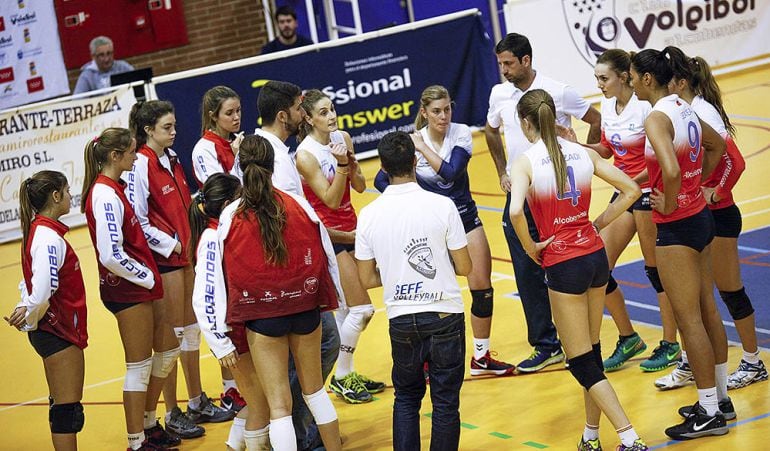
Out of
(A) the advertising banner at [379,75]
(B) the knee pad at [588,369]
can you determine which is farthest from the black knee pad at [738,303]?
(A) the advertising banner at [379,75]

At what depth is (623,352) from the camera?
23.9ft

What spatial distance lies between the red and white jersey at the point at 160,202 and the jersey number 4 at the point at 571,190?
243cm

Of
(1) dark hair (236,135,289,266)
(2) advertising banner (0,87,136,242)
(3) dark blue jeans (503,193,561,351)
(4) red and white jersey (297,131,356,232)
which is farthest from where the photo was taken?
(2) advertising banner (0,87,136,242)

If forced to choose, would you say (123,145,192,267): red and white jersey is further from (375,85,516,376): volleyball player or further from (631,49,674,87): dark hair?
(631,49,674,87): dark hair

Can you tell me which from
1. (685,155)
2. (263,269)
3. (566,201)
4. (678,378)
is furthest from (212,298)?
(678,378)

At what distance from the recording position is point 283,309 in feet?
17.7

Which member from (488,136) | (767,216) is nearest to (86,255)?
(488,136)

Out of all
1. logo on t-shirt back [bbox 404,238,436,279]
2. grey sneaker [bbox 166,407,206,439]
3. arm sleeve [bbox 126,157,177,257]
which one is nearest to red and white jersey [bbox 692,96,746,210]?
logo on t-shirt back [bbox 404,238,436,279]

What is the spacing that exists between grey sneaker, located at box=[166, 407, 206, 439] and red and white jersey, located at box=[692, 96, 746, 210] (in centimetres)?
348

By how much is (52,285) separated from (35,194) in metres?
0.52

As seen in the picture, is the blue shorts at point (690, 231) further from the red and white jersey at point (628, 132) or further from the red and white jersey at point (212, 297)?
the red and white jersey at point (212, 297)

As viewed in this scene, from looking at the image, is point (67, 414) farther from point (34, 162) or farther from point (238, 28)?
point (238, 28)

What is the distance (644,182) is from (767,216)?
145 inches

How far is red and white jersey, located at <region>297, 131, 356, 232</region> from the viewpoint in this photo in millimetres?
6820
